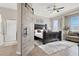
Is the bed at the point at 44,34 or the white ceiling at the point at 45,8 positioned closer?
the white ceiling at the point at 45,8

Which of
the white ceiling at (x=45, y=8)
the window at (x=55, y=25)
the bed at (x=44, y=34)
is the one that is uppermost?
the white ceiling at (x=45, y=8)

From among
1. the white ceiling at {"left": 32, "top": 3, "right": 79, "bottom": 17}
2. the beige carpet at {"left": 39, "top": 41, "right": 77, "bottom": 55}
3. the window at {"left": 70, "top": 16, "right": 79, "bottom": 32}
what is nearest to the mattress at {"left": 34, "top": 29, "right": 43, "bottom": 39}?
the beige carpet at {"left": 39, "top": 41, "right": 77, "bottom": 55}

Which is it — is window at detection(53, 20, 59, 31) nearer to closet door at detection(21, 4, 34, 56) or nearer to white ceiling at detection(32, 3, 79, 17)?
white ceiling at detection(32, 3, 79, 17)

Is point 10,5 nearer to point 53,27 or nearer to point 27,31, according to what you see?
point 27,31

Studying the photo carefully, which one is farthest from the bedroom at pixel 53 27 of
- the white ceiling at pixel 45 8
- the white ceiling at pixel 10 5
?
the white ceiling at pixel 10 5

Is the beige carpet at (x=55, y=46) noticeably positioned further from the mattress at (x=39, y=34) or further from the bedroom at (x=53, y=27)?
the mattress at (x=39, y=34)

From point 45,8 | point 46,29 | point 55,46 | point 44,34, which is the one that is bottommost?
point 55,46

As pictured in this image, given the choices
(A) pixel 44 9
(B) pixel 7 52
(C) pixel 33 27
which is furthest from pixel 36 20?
(B) pixel 7 52

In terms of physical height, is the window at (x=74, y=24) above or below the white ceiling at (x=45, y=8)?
below

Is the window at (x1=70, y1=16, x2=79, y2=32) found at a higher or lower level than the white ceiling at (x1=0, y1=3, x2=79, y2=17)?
lower

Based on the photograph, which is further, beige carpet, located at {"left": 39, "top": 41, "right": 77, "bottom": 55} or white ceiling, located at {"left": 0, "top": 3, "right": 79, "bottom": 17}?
beige carpet, located at {"left": 39, "top": 41, "right": 77, "bottom": 55}

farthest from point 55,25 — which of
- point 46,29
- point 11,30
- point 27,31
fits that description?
point 11,30

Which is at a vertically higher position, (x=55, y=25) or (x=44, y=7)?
(x=44, y=7)

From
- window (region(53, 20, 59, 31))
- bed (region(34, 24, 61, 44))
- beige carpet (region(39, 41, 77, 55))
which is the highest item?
window (region(53, 20, 59, 31))
